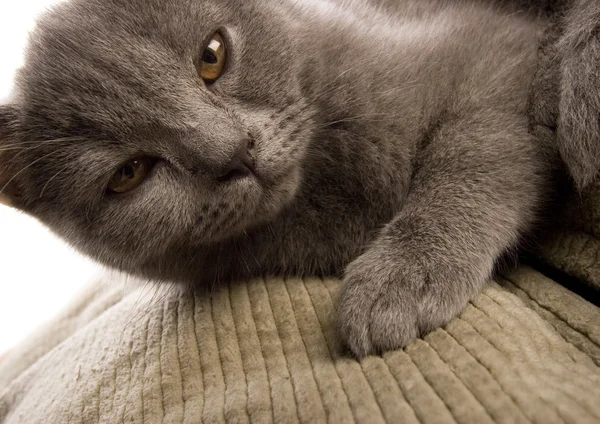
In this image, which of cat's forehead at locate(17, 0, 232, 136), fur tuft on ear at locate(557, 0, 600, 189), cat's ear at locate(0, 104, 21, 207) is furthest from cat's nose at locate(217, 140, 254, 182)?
fur tuft on ear at locate(557, 0, 600, 189)

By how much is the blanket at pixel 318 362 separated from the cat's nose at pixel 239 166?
281mm

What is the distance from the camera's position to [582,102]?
3.14 feet

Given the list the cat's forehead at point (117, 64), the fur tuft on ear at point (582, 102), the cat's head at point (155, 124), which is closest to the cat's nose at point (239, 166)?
the cat's head at point (155, 124)

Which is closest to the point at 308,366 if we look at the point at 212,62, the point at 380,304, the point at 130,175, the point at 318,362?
the point at 318,362

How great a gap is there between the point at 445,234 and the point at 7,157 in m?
0.93

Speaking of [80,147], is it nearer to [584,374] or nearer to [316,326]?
[316,326]

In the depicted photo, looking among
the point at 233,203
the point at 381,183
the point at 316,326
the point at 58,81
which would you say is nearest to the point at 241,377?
the point at 316,326

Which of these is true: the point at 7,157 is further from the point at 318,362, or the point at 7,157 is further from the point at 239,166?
the point at 318,362

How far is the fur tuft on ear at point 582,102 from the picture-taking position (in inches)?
37.0

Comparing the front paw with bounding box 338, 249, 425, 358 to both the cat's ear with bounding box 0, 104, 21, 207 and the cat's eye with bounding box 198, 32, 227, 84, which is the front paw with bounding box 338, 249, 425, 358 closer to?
the cat's eye with bounding box 198, 32, 227, 84

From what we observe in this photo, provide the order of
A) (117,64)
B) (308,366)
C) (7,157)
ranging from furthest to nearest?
1. (7,157)
2. (117,64)
3. (308,366)

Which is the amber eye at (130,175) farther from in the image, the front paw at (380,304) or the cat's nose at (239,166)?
the front paw at (380,304)

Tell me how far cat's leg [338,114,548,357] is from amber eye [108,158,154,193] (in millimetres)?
447

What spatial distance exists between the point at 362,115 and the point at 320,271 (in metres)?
0.36
